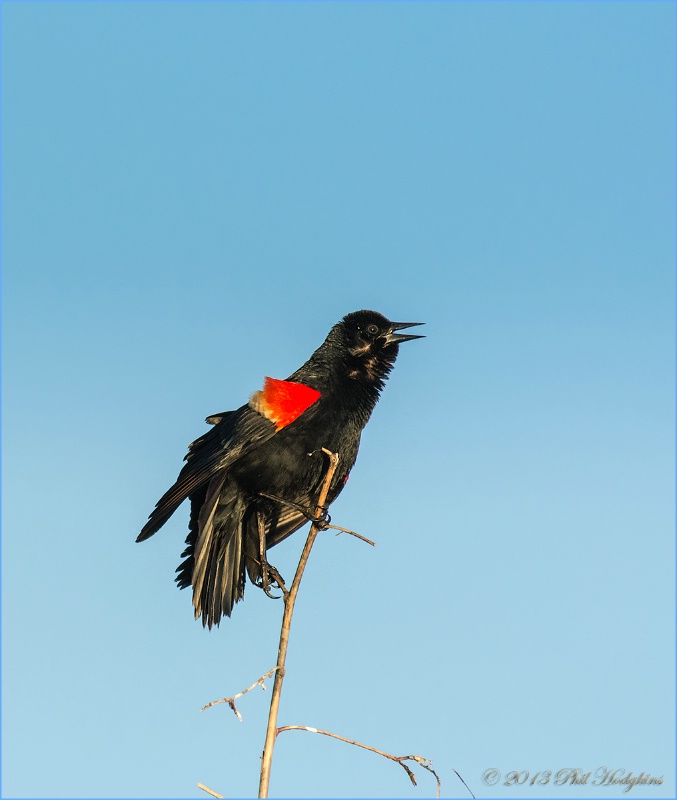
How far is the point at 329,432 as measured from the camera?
6.50m

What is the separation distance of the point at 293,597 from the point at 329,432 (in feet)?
7.48

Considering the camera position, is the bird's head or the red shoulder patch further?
the bird's head

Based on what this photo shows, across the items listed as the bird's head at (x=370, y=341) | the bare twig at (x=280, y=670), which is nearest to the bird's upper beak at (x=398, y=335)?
the bird's head at (x=370, y=341)

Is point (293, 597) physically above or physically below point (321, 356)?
below

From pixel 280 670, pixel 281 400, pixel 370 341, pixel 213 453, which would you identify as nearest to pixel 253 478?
pixel 213 453

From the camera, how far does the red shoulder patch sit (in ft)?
21.0

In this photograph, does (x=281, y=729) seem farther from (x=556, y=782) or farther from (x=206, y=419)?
(x=206, y=419)

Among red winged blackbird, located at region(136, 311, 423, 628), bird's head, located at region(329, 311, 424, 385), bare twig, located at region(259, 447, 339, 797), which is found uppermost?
bird's head, located at region(329, 311, 424, 385)

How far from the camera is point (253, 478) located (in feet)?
20.9

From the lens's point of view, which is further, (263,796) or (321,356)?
(321,356)

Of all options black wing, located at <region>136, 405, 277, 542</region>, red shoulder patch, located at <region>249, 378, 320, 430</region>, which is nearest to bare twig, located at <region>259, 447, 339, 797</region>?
black wing, located at <region>136, 405, 277, 542</region>

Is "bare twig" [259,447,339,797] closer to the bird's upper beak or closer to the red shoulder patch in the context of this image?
the red shoulder patch

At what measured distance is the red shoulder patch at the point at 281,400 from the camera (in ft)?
21.0

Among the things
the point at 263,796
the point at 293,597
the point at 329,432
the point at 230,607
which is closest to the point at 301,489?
the point at 329,432
